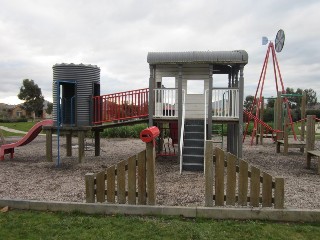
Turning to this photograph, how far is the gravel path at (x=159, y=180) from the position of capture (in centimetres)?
681

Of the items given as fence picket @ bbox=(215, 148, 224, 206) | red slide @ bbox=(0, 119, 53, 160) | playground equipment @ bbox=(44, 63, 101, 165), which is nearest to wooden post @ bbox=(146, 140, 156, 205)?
fence picket @ bbox=(215, 148, 224, 206)

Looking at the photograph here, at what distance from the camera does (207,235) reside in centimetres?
447

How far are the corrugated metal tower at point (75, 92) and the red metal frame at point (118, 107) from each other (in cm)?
30

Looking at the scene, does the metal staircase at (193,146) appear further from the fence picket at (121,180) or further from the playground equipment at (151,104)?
the fence picket at (121,180)

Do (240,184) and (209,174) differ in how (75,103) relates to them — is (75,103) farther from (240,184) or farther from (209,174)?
(240,184)

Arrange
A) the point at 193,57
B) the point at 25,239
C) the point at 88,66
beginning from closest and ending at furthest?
the point at 25,239 < the point at 193,57 < the point at 88,66

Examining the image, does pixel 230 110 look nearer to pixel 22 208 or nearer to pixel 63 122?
pixel 63 122

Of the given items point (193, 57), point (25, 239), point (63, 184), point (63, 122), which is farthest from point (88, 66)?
point (25, 239)

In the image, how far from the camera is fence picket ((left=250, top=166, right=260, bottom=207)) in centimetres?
525

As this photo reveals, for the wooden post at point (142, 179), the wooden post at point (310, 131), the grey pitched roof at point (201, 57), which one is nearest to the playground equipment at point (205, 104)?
the grey pitched roof at point (201, 57)

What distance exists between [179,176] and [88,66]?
5854 mm

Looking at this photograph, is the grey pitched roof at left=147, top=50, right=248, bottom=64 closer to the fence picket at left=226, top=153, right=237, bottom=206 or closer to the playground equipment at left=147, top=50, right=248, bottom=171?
the playground equipment at left=147, top=50, right=248, bottom=171

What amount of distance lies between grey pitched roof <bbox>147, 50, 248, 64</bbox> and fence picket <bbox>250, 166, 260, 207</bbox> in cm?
660

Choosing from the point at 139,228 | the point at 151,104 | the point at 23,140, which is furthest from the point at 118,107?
the point at 139,228
